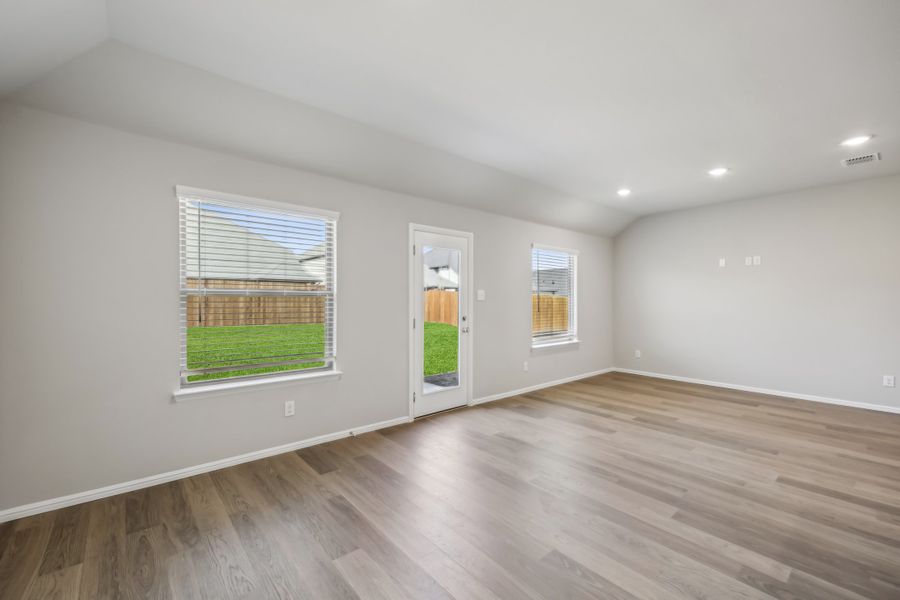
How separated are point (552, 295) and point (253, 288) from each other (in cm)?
429

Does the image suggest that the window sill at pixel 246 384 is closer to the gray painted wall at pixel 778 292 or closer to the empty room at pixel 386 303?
the empty room at pixel 386 303

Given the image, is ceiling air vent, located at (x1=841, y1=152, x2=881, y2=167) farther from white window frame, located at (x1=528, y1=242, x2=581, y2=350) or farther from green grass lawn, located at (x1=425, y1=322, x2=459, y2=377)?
green grass lawn, located at (x1=425, y1=322, x2=459, y2=377)

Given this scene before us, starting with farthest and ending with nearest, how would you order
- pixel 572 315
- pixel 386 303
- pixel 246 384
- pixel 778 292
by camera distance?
pixel 572 315, pixel 778 292, pixel 386 303, pixel 246 384

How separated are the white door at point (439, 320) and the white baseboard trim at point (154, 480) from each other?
37.6 inches

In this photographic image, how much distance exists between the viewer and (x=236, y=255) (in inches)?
122

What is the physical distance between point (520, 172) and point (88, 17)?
3.62m

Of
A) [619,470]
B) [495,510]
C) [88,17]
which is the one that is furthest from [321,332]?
[619,470]

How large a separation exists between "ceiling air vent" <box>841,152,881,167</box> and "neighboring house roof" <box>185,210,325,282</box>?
5.56 metres

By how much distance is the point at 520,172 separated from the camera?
174 inches

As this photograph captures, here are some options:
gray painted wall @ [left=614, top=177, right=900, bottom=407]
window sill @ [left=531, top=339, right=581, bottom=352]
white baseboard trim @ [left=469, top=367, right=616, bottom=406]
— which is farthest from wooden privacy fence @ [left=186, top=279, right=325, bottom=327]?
gray painted wall @ [left=614, top=177, right=900, bottom=407]

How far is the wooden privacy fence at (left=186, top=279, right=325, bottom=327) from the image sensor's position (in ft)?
9.65

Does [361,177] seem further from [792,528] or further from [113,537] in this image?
[792,528]

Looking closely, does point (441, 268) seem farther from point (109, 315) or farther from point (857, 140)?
point (857, 140)

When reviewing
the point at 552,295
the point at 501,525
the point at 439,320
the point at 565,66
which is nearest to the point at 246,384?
the point at 439,320
